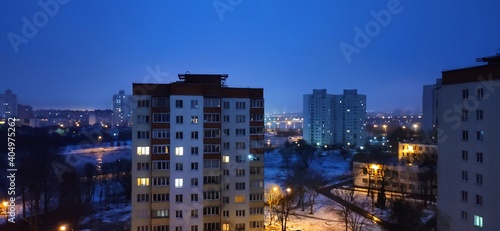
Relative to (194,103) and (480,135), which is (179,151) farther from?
(480,135)

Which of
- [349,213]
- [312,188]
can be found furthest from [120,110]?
[349,213]

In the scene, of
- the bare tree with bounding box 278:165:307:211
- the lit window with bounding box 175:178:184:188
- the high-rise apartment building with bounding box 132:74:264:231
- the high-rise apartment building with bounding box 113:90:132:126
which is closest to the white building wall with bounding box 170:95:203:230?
the high-rise apartment building with bounding box 132:74:264:231

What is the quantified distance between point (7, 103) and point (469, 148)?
69.0 m

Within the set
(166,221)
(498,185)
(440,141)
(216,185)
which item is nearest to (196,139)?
(216,185)

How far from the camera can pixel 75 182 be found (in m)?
30.5

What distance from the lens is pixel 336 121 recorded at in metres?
84.9

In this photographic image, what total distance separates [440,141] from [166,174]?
12695 mm

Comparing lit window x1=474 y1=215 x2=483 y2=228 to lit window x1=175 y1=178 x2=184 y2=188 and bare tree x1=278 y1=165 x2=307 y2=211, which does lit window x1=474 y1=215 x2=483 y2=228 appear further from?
bare tree x1=278 y1=165 x2=307 y2=211

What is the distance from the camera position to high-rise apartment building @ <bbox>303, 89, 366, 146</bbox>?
277ft

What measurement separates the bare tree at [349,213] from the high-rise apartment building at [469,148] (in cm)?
722

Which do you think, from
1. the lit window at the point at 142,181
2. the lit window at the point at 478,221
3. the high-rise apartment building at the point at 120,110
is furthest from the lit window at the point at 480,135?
the high-rise apartment building at the point at 120,110

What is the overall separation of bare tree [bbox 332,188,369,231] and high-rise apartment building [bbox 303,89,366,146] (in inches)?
1978

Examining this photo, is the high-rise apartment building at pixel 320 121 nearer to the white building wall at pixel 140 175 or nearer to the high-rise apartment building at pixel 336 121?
the high-rise apartment building at pixel 336 121

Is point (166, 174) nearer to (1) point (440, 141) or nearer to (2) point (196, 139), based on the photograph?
(2) point (196, 139)
